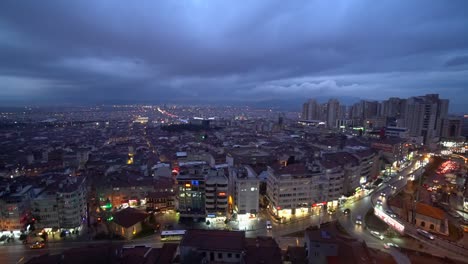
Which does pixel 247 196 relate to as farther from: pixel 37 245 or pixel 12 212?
pixel 12 212

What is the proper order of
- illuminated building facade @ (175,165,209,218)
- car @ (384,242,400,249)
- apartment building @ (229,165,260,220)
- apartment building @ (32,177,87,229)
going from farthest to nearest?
apartment building @ (229,165,260,220)
illuminated building facade @ (175,165,209,218)
apartment building @ (32,177,87,229)
car @ (384,242,400,249)

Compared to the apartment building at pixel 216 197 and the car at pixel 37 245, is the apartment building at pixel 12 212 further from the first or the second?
the apartment building at pixel 216 197

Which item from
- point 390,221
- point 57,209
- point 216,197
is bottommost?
point 390,221

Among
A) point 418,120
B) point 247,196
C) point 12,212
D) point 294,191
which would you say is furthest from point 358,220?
point 418,120

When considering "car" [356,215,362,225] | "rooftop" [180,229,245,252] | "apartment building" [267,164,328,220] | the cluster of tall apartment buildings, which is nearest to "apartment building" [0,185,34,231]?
"rooftop" [180,229,245,252]

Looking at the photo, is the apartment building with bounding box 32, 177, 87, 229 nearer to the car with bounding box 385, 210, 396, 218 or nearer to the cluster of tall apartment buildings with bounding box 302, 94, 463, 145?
the car with bounding box 385, 210, 396, 218

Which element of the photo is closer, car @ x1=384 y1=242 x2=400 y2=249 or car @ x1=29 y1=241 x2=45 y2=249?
car @ x1=384 y1=242 x2=400 y2=249

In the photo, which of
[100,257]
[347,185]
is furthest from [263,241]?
[347,185]

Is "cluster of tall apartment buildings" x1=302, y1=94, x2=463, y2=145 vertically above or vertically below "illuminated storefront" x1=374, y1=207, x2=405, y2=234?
above

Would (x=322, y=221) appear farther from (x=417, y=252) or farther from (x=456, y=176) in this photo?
(x=456, y=176)

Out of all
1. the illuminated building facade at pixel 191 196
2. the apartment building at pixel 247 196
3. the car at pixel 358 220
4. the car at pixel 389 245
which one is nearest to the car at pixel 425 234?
the car at pixel 389 245

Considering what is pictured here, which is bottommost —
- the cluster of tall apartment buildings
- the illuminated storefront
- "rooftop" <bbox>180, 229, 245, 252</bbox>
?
the illuminated storefront
